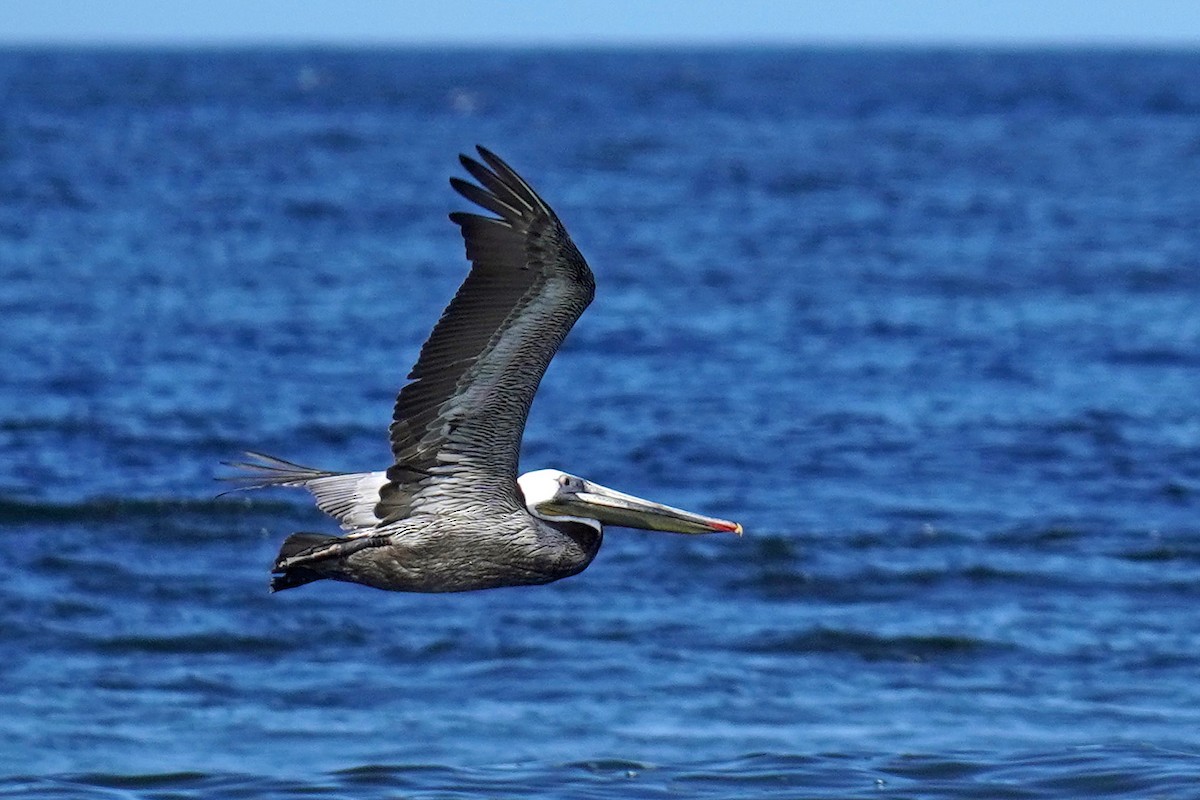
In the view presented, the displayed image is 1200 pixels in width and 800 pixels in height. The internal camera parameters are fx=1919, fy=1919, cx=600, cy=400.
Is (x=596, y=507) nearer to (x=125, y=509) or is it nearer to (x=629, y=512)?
(x=629, y=512)

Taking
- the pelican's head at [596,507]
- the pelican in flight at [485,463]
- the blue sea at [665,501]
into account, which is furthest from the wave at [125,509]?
the pelican's head at [596,507]

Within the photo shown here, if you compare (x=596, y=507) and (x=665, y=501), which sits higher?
(x=665, y=501)

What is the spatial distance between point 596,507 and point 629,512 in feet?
0.39

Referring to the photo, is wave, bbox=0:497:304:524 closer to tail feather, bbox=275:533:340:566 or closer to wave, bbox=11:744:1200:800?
wave, bbox=11:744:1200:800

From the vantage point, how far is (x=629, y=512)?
22.5ft

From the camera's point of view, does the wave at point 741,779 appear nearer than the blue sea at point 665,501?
Yes

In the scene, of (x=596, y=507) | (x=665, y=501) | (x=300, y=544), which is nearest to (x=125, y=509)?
(x=665, y=501)

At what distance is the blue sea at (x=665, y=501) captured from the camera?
8.73 metres

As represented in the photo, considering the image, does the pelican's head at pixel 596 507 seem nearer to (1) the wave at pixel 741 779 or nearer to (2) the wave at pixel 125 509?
(1) the wave at pixel 741 779

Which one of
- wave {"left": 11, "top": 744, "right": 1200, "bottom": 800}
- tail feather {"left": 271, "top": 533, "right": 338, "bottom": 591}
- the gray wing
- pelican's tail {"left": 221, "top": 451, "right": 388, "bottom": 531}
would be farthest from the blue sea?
the gray wing

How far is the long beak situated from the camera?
679 centimetres

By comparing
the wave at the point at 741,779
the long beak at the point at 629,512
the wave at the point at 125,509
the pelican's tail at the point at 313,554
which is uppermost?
the wave at the point at 125,509

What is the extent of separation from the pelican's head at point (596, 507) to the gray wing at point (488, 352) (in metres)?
0.28

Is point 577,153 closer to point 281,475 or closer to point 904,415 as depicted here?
point 904,415
